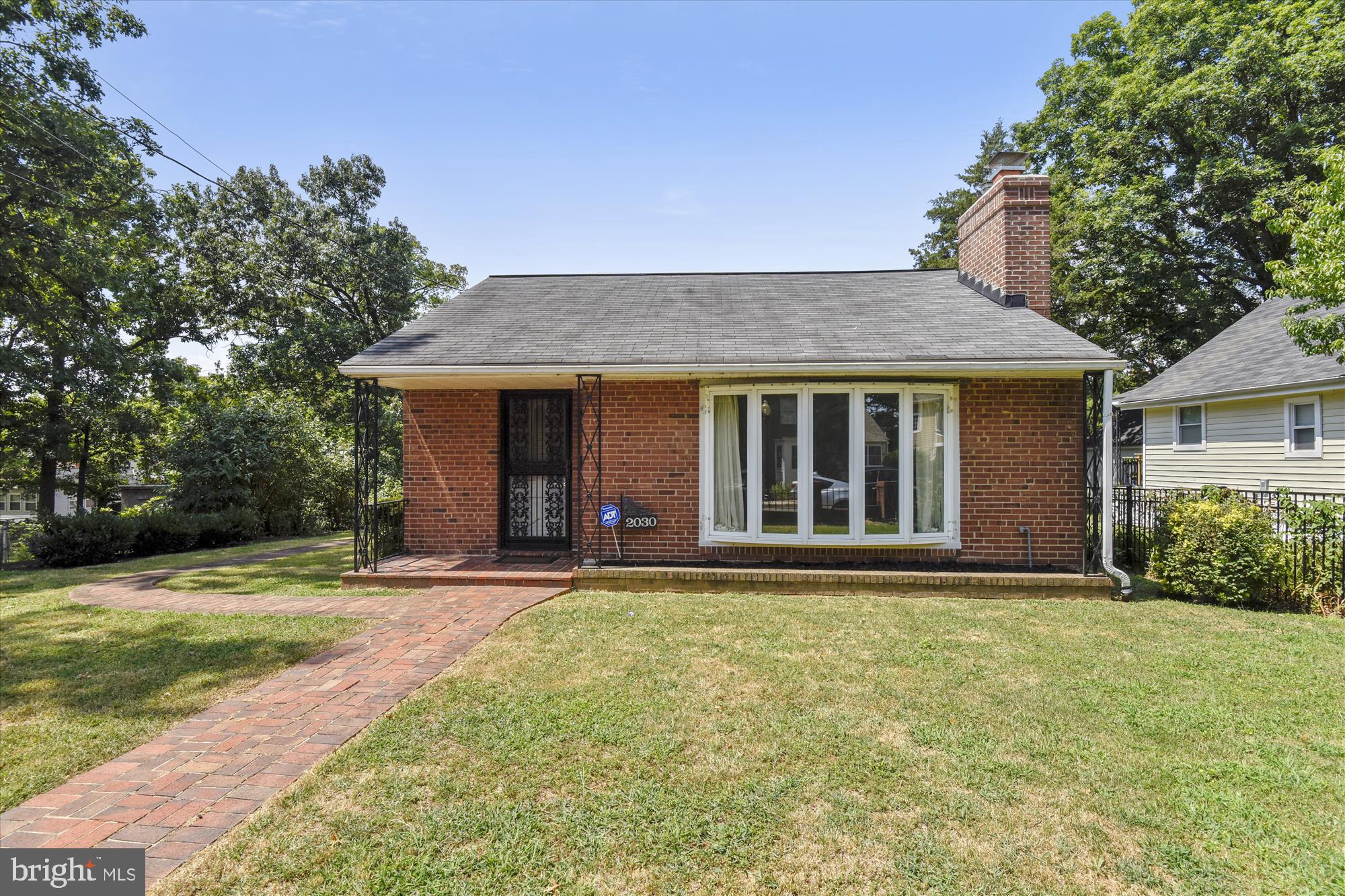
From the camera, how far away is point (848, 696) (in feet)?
14.0

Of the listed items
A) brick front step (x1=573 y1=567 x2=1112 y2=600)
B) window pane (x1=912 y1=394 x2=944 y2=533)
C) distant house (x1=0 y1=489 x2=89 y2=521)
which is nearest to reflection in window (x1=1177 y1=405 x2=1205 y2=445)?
brick front step (x1=573 y1=567 x2=1112 y2=600)

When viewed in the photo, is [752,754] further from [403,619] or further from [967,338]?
[967,338]

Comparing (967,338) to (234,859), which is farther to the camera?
(967,338)

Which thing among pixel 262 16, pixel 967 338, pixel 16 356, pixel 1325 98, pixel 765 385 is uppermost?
pixel 1325 98

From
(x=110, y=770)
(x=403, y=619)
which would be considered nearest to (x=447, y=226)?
(x=403, y=619)

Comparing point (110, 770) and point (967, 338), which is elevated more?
point (967, 338)

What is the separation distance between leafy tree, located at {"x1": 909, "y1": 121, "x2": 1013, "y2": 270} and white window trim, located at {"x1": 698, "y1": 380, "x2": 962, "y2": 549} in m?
28.8

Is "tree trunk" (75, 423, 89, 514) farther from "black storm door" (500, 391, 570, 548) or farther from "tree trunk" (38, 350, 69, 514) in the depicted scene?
"black storm door" (500, 391, 570, 548)

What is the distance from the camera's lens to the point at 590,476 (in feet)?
27.6

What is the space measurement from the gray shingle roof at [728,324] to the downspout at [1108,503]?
41 centimetres

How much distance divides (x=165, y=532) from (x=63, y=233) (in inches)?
301

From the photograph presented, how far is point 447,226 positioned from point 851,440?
11522 millimetres

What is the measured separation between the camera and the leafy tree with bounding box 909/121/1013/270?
109ft

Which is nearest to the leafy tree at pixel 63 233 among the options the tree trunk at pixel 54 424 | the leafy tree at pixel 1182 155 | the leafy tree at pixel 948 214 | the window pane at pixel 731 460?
the tree trunk at pixel 54 424
